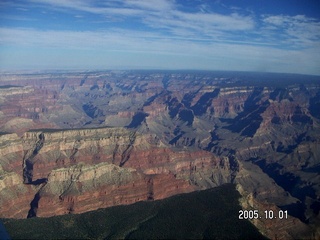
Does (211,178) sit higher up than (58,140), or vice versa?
(58,140)

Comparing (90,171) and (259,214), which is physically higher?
(259,214)

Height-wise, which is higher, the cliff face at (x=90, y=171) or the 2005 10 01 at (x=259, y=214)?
the 2005 10 01 at (x=259, y=214)

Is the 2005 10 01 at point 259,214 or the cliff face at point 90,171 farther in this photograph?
the cliff face at point 90,171

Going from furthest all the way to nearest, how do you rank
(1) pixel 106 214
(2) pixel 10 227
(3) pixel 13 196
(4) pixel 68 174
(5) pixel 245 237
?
(4) pixel 68 174
(3) pixel 13 196
(1) pixel 106 214
(2) pixel 10 227
(5) pixel 245 237

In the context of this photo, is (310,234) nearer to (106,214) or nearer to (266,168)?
(106,214)

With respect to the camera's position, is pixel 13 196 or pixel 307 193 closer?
pixel 13 196

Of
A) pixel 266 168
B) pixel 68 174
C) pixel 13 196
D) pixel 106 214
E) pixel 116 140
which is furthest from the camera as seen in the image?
pixel 266 168

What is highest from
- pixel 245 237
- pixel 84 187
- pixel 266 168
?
pixel 245 237

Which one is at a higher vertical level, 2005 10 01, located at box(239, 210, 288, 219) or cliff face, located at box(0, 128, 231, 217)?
2005 10 01, located at box(239, 210, 288, 219)

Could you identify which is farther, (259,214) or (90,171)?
(90,171)

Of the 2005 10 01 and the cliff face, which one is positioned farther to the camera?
the cliff face

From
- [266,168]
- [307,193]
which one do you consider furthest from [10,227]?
[266,168]
